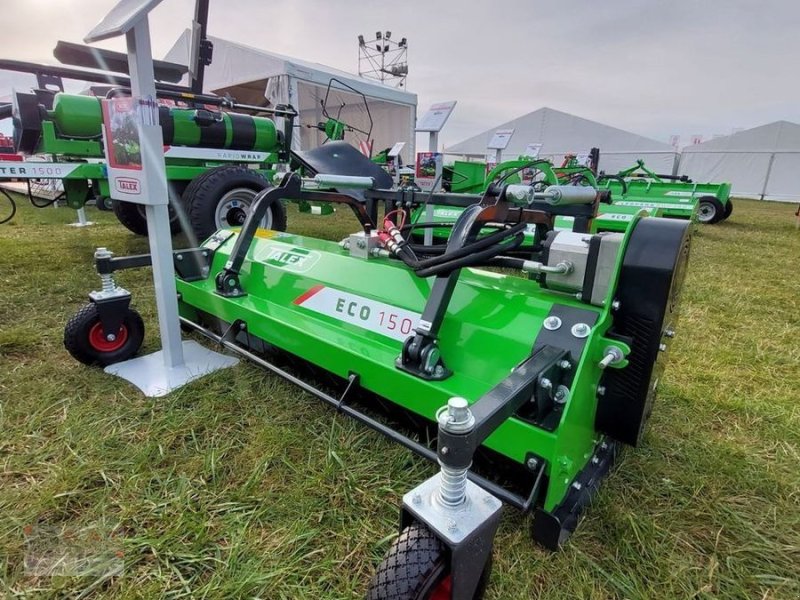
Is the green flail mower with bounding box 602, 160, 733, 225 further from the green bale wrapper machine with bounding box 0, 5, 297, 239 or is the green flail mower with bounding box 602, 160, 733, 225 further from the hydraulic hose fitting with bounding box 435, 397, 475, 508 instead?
the hydraulic hose fitting with bounding box 435, 397, 475, 508

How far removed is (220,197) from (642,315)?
3.52 metres

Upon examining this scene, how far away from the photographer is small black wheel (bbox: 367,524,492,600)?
75 cm

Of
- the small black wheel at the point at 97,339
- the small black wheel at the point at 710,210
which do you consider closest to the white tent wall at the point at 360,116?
the small black wheel at the point at 710,210

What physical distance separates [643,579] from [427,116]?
436 cm

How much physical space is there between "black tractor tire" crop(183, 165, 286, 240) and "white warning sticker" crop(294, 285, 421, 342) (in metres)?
2.12

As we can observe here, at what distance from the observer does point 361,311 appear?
1.78m

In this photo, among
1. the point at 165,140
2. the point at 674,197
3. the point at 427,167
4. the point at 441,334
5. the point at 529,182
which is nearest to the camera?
the point at 441,334

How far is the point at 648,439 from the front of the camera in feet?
5.72

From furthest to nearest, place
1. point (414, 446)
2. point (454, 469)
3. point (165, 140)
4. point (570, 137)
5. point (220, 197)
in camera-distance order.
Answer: point (570, 137) → point (165, 140) → point (220, 197) → point (414, 446) → point (454, 469)

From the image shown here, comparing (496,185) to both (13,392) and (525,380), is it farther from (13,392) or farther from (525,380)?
(13,392)

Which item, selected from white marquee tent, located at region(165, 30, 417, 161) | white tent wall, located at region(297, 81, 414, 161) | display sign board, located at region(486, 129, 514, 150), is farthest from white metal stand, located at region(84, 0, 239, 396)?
white tent wall, located at region(297, 81, 414, 161)

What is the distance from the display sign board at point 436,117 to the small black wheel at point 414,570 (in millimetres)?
4240

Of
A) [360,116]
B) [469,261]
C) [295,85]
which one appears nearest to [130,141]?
[469,261]

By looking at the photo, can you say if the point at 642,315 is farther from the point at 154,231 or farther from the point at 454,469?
the point at 154,231
